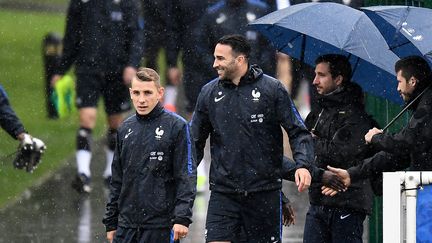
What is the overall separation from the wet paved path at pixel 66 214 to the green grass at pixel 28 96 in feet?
1.13

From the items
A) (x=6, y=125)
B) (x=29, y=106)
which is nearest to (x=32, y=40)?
(x=29, y=106)

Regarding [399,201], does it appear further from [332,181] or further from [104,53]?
[104,53]

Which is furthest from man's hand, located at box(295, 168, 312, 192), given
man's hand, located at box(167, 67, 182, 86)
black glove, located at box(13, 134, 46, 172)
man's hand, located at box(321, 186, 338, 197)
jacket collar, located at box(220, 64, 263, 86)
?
man's hand, located at box(167, 67, 182, 86)

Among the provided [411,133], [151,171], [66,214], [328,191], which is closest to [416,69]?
[411,133]

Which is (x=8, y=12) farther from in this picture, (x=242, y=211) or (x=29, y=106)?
(x=242, y=211)

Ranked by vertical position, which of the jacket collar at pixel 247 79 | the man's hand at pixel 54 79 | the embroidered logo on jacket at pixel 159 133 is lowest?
the embroidered logo on jacket at pixel 159 133

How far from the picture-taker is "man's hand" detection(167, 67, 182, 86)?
65.4ft

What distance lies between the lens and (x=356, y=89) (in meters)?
11.7

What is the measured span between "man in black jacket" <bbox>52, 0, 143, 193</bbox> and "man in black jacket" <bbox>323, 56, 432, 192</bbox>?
24.3 feet

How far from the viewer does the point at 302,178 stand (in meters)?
11.0

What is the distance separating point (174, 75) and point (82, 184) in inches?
120

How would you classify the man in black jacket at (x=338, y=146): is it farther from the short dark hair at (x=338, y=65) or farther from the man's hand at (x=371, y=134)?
the man's hand at (x=371, y=134)

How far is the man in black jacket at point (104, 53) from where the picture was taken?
18391mm

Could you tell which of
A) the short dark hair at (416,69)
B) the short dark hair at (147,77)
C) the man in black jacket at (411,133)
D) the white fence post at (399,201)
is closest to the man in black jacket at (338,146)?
the man in black jacket at (411,133)
